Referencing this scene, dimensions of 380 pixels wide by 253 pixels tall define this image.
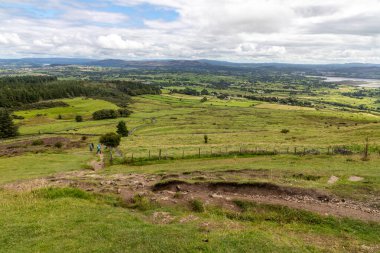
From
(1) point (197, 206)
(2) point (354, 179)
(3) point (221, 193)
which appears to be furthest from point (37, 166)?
(2) point (354, 179)

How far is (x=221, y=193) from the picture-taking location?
26953 millimetres

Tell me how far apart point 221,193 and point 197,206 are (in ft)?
13.6

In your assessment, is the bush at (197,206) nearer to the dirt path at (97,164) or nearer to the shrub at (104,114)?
the dirt path at (97,164)

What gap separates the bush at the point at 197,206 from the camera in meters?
23.0

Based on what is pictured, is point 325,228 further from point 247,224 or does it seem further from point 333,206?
point 247,224

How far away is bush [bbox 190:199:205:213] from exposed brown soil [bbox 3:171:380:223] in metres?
0.59

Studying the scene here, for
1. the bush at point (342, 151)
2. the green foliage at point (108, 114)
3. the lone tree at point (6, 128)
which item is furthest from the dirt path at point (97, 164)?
the green foliage at point (108, 114)

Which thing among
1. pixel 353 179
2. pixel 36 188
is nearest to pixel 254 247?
pixel 353 179

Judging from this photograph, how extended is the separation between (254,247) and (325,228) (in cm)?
653

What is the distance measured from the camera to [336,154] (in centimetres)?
4409

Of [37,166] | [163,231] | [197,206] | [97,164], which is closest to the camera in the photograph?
[163,231]

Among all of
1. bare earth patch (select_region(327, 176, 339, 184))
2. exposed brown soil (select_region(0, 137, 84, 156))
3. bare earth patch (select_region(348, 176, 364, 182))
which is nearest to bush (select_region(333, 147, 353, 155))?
bare earth patch (select_region(348, 176, 364, 182))

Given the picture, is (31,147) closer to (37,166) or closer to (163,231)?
(37,166)

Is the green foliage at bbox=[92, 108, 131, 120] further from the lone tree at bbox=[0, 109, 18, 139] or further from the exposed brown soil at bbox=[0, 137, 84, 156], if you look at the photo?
the exposed brown soil at bbox=[0, 137, 84, 156]
